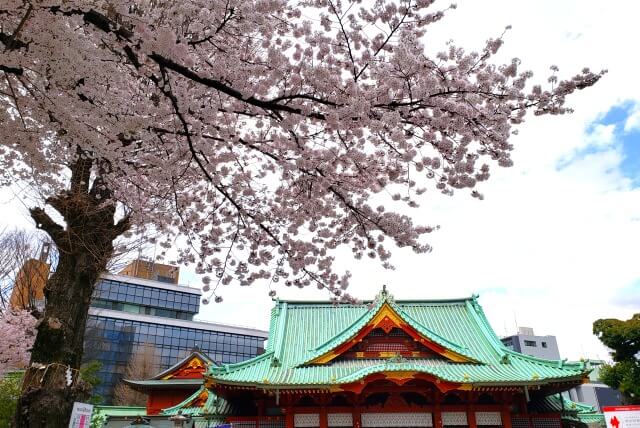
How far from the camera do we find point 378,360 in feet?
45.1

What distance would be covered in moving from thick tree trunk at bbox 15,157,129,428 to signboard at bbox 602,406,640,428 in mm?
11135

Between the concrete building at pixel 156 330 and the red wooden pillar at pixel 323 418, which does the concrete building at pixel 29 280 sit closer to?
the red wooden pillar at pixel 323 418

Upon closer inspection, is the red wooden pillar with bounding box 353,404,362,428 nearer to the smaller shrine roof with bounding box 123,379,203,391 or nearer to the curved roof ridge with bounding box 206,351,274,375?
the curved roof ridge with bounding box 206,351,274,375

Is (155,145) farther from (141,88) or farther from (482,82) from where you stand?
(482,82)

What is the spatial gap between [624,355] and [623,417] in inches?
601

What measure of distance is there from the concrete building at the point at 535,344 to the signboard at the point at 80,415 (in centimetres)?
5946

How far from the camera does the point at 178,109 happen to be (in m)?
4.39

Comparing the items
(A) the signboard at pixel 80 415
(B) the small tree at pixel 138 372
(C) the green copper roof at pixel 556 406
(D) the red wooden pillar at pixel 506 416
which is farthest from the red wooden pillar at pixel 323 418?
(B) the small tree at pixel 138 372

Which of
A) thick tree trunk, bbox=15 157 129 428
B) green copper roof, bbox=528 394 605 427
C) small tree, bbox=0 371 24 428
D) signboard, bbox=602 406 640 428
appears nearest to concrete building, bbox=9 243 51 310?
small tree, bbox=0 371 24 428

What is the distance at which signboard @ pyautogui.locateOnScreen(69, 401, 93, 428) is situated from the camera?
19.0ft

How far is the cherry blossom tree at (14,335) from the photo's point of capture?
17.2m

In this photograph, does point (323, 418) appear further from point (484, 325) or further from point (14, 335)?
point (14, 335)

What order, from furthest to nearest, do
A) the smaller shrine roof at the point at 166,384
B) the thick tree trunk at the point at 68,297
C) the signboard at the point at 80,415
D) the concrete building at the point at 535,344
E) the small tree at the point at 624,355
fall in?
the concrete building at the point at 535,344 → the small tree at the point at 624,355 → the smaller shrine roof at the point at 166,384 → the signboard at the point at 80,415 → the thick tree trunk at the point at 68,297

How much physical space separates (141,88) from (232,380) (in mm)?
8849
